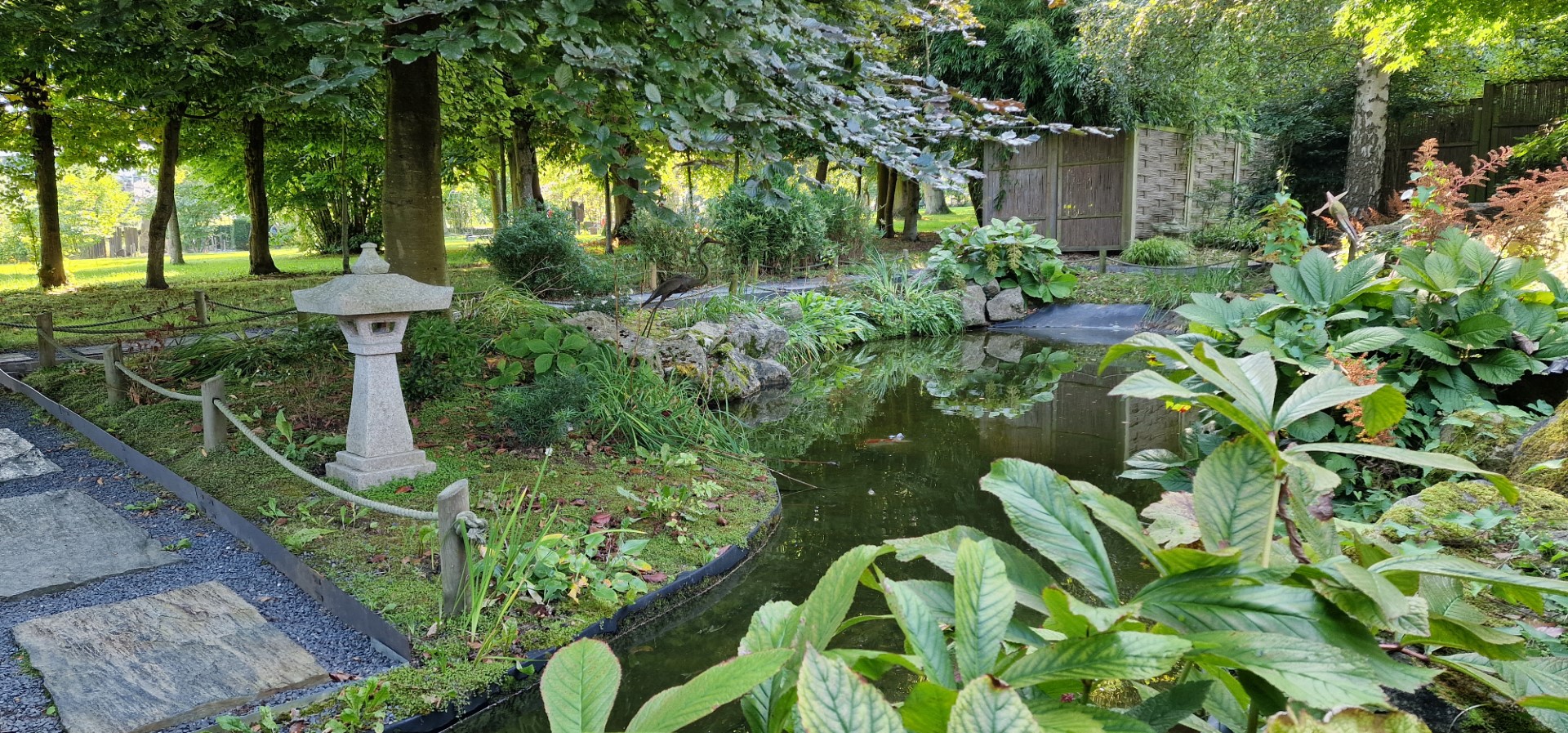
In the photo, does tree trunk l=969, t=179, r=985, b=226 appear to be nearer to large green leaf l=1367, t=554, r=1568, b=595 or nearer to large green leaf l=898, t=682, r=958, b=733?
large green leaf l=1367, t=554, r=1568, b=595

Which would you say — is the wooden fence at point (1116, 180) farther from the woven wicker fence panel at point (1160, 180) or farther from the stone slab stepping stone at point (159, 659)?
the stone slab stepping stone at point (159, 659)

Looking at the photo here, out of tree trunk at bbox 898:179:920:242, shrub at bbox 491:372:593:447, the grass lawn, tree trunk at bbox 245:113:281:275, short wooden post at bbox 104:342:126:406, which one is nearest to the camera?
shrub at bbox 491:372:593:447

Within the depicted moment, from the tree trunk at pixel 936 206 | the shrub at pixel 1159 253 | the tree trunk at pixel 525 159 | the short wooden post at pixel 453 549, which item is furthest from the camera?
the tree trunk at pixel 936 206

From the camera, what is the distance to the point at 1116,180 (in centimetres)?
1391

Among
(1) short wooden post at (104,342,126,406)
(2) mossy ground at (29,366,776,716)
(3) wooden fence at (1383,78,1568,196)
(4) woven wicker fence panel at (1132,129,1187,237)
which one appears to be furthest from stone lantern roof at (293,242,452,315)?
(3) wooden fence at (1383,78,1568,196)

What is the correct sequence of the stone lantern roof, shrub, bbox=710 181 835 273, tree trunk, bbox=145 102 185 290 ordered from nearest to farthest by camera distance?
1. the stone lantern roof
2. tree trunk, bbox=145 102 185 290
3. shrub, bbox=710 181 835 273

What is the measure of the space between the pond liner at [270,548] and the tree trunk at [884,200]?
14.3m

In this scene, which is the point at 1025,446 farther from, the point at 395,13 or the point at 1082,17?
the point at 1082,17

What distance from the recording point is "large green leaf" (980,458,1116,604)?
0.71m

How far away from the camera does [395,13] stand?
3.14 meters

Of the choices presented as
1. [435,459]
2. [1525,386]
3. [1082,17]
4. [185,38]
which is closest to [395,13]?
[185,38]

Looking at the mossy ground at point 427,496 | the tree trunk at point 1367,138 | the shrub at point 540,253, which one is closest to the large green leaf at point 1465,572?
the mossy ground at point 427,496

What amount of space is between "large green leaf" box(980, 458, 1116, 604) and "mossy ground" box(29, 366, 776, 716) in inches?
91.9

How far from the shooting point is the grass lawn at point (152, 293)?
28.6ft
